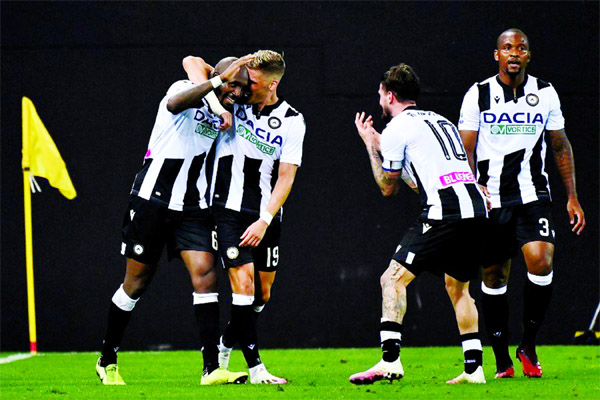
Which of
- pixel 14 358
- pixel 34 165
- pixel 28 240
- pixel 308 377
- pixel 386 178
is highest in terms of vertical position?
pixel 34 165

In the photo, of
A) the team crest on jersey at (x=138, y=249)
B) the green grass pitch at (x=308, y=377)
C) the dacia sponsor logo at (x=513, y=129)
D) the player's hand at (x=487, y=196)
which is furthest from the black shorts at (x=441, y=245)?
the team crest on jersey at (x=138, y=249)

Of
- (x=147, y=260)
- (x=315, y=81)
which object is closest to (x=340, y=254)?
(x=315, y=81)

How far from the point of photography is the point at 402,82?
5.39 m

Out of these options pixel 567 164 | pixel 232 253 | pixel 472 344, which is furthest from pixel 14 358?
pixel 567 164

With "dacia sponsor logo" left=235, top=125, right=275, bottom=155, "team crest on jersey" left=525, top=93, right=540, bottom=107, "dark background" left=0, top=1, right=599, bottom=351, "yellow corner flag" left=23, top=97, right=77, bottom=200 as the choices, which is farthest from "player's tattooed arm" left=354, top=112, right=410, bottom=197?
"yellow corner flag" left=23, top=97, right=77, bottom=200

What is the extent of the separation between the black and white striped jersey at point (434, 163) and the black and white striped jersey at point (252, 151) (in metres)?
0.73

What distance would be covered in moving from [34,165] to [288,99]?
7.64ft

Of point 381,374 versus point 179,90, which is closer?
point 381,374

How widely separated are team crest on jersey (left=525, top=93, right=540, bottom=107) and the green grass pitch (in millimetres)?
1638

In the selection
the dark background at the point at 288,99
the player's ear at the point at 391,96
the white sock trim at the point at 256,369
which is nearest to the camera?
the player's ear at the point at 391,96

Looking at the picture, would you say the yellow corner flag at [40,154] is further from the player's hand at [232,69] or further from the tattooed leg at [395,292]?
the tattooed leg at [395,292]

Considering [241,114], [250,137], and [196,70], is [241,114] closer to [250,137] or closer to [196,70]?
[250,137]

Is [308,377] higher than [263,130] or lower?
lower

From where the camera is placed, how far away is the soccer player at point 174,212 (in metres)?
5.77
